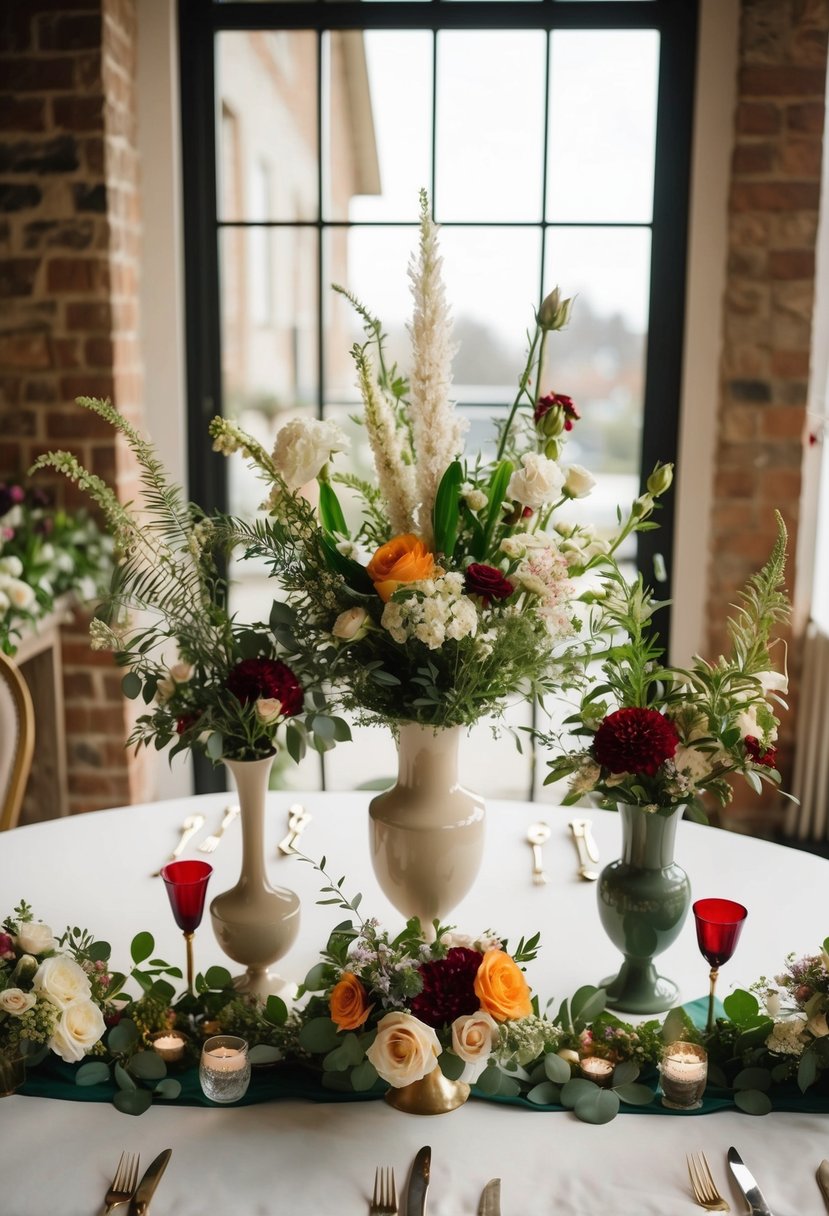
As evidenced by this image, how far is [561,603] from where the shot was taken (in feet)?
4.32

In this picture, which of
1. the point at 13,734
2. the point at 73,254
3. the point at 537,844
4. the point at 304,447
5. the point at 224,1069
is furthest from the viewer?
the point at 73,254

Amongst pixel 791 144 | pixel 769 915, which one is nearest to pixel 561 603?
pixel 769 915

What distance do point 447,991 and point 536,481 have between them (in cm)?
52

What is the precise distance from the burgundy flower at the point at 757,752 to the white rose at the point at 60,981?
0.73m

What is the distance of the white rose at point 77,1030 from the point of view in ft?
3.93

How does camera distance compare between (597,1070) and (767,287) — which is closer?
(597,1070)

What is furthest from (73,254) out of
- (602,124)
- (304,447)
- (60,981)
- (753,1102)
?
(753,1102)

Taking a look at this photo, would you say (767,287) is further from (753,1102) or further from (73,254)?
(753,1102)

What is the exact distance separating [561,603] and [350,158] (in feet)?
7.43

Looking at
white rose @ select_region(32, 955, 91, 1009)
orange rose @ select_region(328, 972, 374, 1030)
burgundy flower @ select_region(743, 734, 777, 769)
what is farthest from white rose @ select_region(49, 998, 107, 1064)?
burgundy flower @ select_region(743, 734, 777, 769)

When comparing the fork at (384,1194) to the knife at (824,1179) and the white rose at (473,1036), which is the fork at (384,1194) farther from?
the knife at (824,1179)

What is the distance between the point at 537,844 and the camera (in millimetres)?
1851

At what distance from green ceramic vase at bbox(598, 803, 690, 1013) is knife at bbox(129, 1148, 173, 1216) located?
544mm

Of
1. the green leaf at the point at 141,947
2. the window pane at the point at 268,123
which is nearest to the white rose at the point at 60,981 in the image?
the green leaf at the point at 141,947
